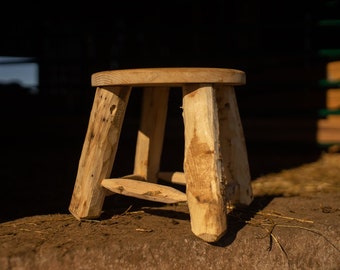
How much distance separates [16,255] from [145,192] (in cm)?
63

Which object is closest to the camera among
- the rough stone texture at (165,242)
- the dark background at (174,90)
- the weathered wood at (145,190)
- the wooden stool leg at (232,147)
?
the rough stone texture at (165,242)

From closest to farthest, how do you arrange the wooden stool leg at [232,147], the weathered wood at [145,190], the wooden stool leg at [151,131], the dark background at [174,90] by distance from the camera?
the weathered wood at [145,190] → the wooden stool leg at [232,147] → the wooden stool leg at [151,131] → the dark background at [174,90]

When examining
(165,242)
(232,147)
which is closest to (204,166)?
(165,242)

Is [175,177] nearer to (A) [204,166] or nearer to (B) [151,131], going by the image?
(B) [151,131]

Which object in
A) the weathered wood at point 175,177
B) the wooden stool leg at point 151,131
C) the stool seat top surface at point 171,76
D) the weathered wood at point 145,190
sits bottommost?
the weathered wood at point 175,177

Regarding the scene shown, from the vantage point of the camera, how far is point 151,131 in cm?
296

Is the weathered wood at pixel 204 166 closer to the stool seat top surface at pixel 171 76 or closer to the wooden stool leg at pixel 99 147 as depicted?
the stool seat top surface at pixel 171 76

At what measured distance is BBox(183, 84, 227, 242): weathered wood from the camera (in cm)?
221

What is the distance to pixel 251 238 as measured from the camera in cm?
230

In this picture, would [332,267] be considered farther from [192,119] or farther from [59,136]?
[59,136]

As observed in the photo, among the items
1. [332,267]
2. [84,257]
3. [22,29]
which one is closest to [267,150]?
[332,267]

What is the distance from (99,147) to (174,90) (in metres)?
4.35

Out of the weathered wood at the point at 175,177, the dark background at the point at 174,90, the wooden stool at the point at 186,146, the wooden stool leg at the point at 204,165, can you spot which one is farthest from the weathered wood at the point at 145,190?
the dark background at the point at 174,90

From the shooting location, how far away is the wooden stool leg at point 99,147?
2.48m
